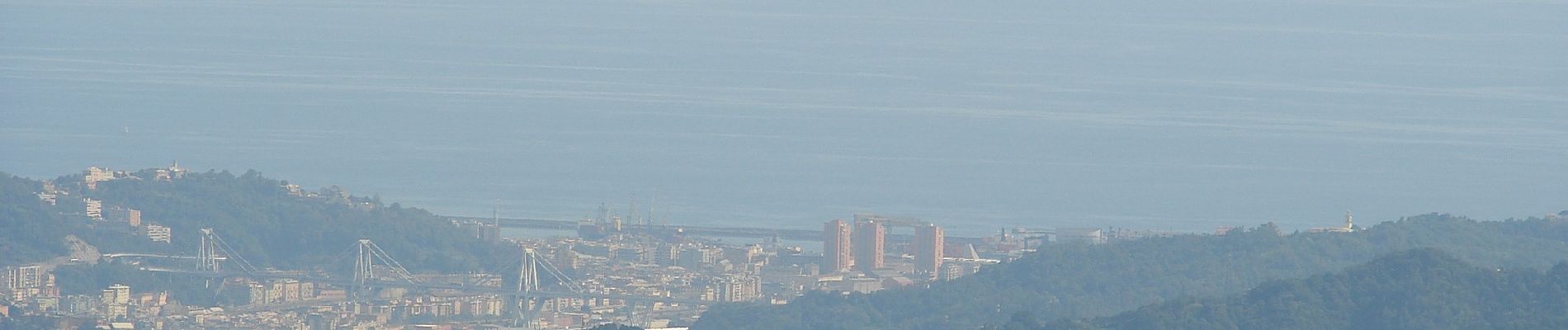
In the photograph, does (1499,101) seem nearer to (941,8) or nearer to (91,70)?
(91,70)

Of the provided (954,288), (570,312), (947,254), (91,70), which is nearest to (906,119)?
(91,70)

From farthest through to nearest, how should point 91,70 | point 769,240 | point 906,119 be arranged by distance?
point 91,70, point 906,119, point 769,240

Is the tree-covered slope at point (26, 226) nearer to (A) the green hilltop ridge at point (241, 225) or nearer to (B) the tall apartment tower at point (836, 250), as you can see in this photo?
(A) the green hilltop ridge at point (241, 225)

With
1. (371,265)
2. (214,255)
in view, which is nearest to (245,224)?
(214,255)

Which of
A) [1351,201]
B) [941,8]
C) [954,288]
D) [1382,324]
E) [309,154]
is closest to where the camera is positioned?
[1382,324]

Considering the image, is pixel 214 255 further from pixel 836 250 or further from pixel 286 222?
pixel 836 250

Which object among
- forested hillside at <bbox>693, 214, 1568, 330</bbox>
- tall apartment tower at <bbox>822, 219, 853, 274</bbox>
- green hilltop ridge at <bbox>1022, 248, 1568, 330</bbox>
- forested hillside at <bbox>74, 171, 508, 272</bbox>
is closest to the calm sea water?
forested hillside at <bbox>74, 171, 508, 272</bbox>
